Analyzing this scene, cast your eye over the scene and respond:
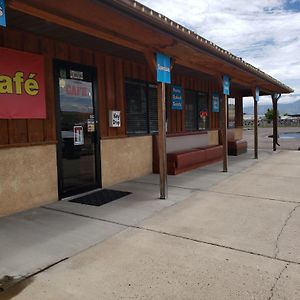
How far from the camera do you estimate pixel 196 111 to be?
11133 mm

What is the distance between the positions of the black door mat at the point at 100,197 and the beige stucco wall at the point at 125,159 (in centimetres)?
55

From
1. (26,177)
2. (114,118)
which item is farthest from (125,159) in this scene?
(26,177)

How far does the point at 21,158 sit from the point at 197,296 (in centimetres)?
359

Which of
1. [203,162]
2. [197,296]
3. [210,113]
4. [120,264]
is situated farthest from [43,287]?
[210,113]

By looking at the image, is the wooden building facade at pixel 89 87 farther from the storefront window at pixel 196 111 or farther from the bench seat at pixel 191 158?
the storefront window at pixel 196 111

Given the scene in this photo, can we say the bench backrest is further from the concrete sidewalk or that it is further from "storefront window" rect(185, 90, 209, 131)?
the concrete sidewalk

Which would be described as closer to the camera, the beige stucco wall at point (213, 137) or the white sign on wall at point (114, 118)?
the white sign on wall at point (114, 118)

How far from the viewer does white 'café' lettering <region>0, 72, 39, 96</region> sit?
4.67 meters

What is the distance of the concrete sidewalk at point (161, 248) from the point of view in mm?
2695

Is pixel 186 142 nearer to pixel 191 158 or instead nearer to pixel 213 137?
pixel 191 158

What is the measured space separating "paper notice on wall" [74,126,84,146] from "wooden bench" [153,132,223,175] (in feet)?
8.81

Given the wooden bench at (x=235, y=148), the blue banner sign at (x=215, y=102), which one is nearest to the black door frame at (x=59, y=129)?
the blue banner sign at (x=215, y=102)

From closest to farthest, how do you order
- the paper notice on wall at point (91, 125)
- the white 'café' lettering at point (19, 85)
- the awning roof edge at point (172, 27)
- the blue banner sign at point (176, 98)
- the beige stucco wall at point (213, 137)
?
the awning roof edge at point (172, 27) → the white 'café' lettering at point (19, 85) → the paper notice on wall at point (91, 125) → the blue banner sign at point (176, 98) → the beige stucco wall at point (213, 137)

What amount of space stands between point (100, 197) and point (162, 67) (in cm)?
258
